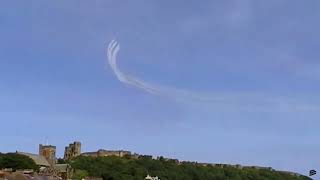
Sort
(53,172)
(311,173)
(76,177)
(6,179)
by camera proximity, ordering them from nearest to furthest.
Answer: (311,173), (6,179), (53,172), (76,177)

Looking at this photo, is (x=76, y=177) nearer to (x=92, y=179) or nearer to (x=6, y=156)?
(x=92, y=179)

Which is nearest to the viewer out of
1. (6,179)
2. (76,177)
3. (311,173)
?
(311,173)

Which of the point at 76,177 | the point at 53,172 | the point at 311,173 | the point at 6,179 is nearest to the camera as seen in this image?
the point at 311,173

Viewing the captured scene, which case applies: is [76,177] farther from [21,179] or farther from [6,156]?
[21,179]

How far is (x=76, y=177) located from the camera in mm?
198250

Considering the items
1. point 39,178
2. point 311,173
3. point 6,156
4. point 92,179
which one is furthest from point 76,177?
point 311,173

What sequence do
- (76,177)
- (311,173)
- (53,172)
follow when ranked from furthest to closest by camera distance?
1. (76,177)
2. (53,172)
3. (311,173)

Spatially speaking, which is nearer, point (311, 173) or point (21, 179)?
point (311, 173)

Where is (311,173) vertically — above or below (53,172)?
below

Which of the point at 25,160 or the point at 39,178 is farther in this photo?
the point at 25,160

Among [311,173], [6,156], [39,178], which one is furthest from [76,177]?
[311,173]

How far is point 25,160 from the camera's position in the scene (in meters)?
193

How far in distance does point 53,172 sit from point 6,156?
1603cm

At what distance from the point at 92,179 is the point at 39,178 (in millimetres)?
54821
